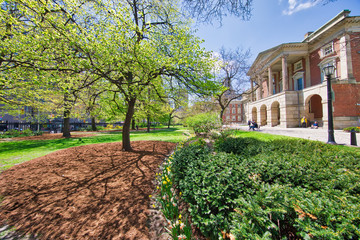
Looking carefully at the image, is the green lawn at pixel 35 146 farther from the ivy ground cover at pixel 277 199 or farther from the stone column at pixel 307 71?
the stone column at pixel 307 71

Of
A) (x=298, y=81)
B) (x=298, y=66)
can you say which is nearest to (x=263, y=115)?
(x=298, y=81)

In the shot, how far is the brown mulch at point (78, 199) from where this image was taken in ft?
7.97

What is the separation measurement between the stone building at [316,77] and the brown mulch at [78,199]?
17197mm

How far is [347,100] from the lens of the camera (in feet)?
53.3

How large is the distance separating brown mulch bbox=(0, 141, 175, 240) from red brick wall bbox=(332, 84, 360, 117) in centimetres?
2297

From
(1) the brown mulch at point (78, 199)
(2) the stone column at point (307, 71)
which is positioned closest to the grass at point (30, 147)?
(1) the brown mulch at point (78, 199)

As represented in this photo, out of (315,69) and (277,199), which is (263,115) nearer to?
(315,69)

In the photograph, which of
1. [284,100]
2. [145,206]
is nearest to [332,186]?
[145,206]

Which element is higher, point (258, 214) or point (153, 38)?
point (153, 38)

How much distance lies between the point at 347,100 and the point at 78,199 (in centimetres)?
2624

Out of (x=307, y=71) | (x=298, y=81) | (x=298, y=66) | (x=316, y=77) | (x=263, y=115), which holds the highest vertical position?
(x=298, y=66)

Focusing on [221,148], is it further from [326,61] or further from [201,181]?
[326,61]

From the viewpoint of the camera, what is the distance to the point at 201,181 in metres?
2.40

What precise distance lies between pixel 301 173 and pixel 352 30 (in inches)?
1031
